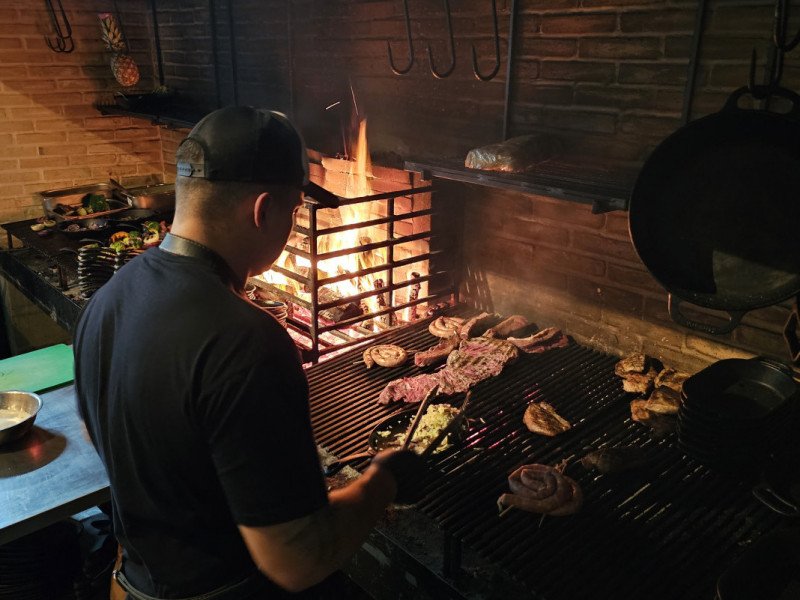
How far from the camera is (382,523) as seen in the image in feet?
9.14

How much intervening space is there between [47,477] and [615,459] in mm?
2619

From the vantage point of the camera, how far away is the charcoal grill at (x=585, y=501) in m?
2.36

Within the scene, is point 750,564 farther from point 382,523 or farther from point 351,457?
point 351,457

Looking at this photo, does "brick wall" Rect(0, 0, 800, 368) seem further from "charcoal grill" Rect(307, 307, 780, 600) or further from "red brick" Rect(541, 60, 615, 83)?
"charcoal grill" Rect(307, 307, 780, 600)

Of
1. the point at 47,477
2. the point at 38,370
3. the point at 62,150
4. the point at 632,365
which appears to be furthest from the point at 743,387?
the point at 62,150

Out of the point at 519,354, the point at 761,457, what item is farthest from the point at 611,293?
the point at 761,457

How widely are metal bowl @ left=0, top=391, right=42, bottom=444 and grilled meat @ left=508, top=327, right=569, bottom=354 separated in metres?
2.75

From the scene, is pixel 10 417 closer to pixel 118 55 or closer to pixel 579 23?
pixel 579 23

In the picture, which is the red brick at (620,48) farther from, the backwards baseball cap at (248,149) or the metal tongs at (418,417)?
the backwards baseball cap at (248,149)

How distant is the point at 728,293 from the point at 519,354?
141 cm

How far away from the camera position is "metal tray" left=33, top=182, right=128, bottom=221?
6.77 meters

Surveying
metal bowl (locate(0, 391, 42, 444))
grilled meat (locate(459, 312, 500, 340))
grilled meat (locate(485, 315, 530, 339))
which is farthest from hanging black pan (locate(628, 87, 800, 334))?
metal bowl (locate(0, 391, 42, 444))

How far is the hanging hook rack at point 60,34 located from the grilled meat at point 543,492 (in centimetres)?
716

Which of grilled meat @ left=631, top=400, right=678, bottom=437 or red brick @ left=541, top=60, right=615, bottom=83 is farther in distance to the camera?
red brick @ left=541, top=60, right=615, bottom=83
